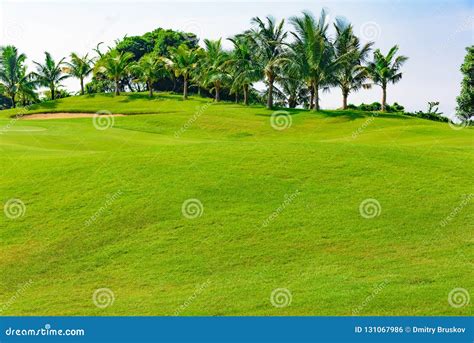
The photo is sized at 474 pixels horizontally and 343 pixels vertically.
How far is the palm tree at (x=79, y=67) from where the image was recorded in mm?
80375

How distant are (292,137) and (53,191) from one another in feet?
93.1

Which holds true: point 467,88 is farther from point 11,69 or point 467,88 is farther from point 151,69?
point 11,69

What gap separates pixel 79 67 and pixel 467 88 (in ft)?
165

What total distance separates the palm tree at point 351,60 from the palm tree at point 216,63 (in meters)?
12.6

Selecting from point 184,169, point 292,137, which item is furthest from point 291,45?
point 184,169

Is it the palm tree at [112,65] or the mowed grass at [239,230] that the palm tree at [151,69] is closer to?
the palm tree at [112,65]

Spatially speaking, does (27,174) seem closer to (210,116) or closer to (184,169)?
(184,169)

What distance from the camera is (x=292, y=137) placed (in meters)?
48.9

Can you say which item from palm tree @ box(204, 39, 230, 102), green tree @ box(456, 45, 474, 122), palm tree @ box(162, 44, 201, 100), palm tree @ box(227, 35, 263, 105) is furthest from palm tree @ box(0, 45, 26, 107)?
green tree @ box(456, 45, 474, 122)

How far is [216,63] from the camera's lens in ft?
225

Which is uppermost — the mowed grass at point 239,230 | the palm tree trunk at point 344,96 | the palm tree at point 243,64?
the palm tree at point 243,64

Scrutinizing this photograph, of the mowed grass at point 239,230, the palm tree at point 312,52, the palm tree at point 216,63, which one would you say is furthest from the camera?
the palm tree at point 216,63

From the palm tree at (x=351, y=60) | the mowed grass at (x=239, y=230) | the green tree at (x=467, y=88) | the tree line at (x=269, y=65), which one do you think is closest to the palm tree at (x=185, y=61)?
the tree line at (x=269, y=65)

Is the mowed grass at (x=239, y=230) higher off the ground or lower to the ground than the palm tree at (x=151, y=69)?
lower
